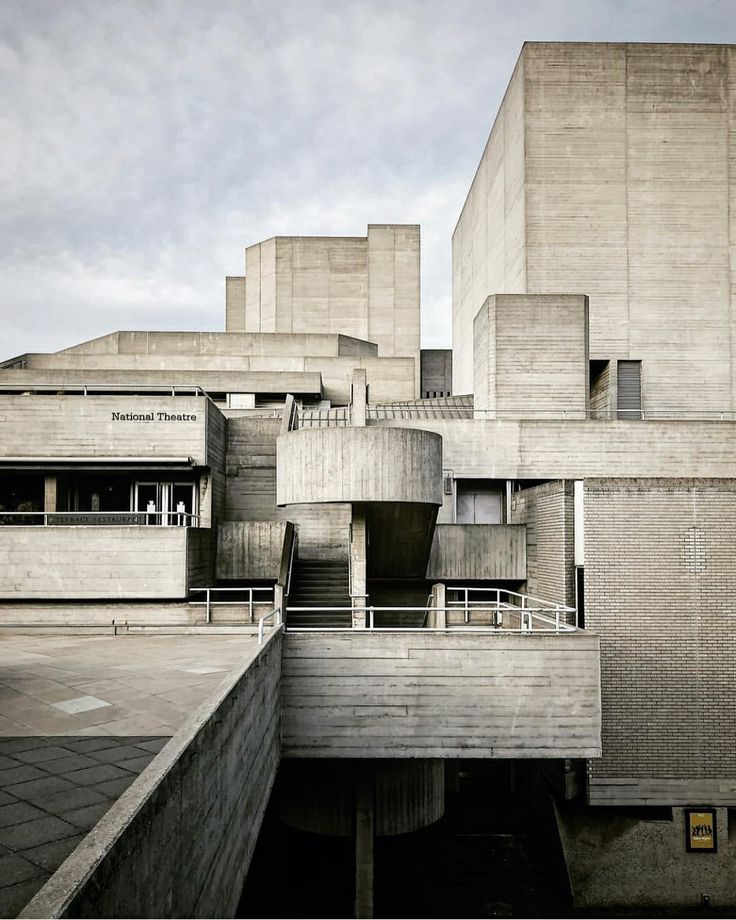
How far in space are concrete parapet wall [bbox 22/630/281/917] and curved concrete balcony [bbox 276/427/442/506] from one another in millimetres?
6265

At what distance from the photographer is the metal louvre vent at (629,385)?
25516mm

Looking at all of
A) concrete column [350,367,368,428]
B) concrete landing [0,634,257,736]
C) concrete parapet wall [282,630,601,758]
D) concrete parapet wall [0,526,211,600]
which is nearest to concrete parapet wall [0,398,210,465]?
concrete parapet wall [0,526,211,600]

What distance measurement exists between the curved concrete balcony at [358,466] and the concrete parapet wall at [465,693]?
11.9 ft

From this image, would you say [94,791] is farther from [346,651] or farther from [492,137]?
[492,137]

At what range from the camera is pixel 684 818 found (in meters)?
14.2

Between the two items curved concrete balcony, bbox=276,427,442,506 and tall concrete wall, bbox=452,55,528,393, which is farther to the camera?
tall concrete wall, bbox=452,55,528,393

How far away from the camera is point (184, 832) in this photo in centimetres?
443

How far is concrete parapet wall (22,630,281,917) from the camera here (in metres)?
2.88

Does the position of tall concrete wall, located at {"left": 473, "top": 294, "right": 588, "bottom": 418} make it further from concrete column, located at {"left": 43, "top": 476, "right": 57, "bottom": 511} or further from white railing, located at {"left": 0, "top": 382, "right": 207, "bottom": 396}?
concrete column, located at {"left": 43, "top": 476, "right": 57, "bottom": 511}

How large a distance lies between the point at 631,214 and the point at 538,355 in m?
8.79

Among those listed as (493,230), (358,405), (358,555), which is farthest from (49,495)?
(493,230)

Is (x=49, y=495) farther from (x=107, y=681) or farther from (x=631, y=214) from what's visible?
(x=631, y=214)

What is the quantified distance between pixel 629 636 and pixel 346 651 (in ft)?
21.2

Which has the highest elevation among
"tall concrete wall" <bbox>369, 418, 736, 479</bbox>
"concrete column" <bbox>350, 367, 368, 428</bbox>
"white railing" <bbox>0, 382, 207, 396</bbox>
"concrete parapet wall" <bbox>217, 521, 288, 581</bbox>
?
"white railing" <bbox>0, 382, 207, 396</bbox>
